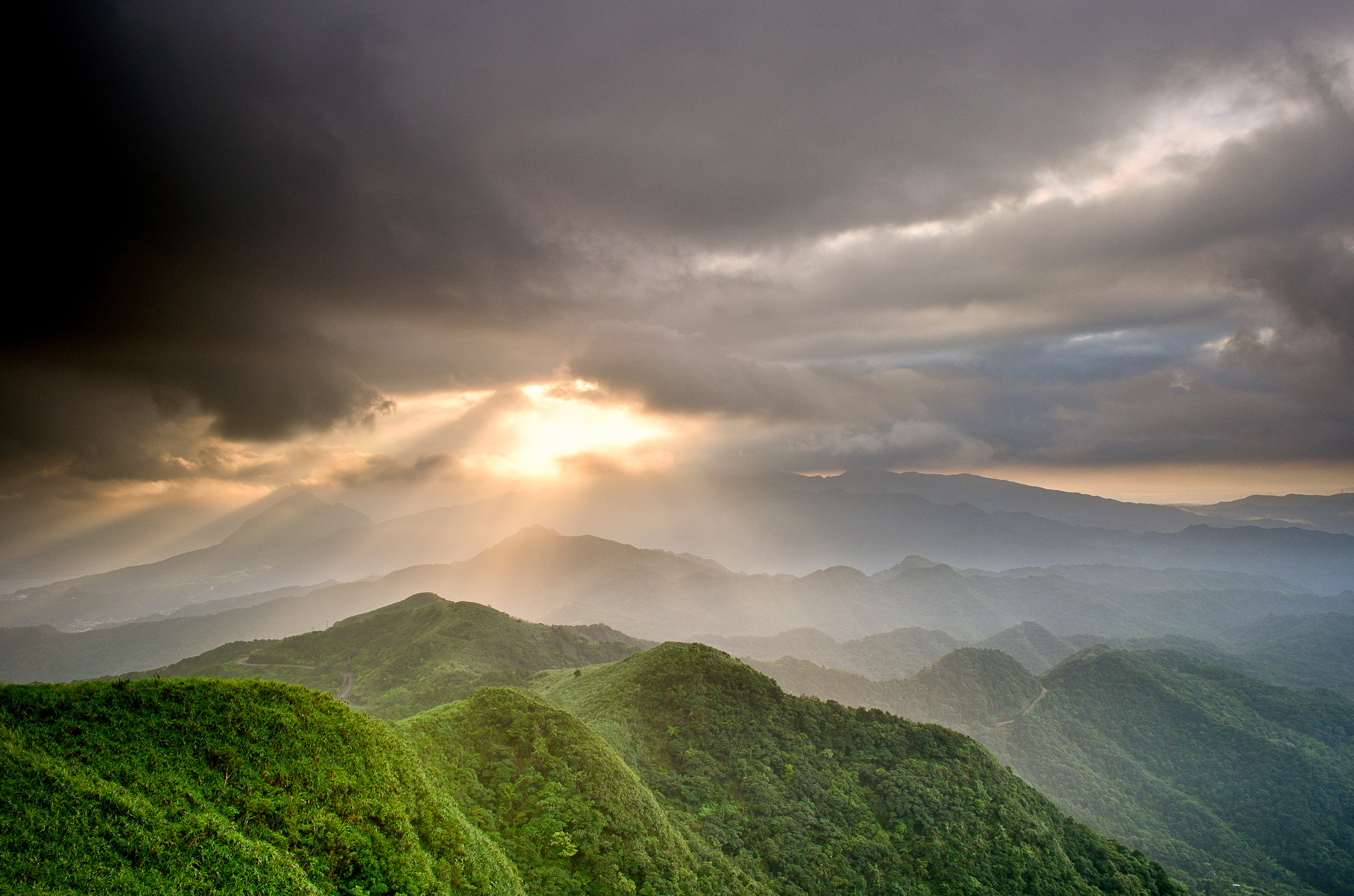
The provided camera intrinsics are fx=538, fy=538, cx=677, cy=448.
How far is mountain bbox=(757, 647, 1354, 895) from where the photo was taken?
97.6m

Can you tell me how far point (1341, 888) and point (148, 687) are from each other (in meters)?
157

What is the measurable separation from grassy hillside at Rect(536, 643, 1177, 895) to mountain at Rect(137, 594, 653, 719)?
41010mm

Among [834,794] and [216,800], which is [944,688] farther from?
[216,800]

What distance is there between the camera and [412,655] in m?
114

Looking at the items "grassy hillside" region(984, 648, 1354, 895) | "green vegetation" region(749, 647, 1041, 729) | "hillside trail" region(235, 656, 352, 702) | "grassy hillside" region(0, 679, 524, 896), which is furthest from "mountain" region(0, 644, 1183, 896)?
"green vegetation" region(749, 647, 1041, 729)

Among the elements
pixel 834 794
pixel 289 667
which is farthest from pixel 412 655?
pixel 834 794

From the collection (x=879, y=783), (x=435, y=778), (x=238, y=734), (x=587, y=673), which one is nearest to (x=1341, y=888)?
(x=879, y=783)

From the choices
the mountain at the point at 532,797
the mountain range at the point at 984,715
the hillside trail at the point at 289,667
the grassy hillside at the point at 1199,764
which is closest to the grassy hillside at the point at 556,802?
the mountain at the point at 532,797

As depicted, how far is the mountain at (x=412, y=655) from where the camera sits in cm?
9712

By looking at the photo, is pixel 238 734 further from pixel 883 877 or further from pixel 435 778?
pixel 883 877

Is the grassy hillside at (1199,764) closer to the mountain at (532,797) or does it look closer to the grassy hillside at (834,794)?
the grassy hillside at (834,794)

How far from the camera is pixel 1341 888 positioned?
86812 mm

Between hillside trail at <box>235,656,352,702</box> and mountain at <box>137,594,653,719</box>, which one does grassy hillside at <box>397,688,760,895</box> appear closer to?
mountain at <box>137,594,653,719</box>

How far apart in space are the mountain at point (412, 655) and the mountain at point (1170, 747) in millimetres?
73284
